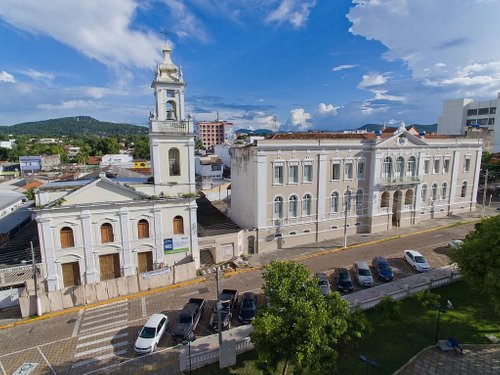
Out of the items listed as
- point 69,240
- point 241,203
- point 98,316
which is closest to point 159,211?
point 69,240

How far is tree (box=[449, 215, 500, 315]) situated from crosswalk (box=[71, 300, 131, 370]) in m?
21.1

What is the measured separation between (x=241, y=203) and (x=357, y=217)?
14.8m

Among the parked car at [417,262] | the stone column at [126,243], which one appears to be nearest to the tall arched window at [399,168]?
the parked car at [417,262]

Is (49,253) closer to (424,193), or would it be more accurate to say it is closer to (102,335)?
(102,335)

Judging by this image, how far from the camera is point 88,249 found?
26.0m

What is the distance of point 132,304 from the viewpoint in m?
24.3

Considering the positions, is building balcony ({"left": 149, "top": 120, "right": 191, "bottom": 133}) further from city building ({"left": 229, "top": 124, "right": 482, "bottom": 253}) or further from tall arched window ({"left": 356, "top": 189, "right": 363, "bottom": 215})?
tall arched window ({"left": 356, "top": 189, "right": 363, "bottom": 215})

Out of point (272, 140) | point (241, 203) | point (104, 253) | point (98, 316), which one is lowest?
point (98, 316)

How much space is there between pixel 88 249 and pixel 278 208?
1920 centimetres

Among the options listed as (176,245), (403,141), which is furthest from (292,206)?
(403,141)

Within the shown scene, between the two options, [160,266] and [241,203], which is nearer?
[160,266]

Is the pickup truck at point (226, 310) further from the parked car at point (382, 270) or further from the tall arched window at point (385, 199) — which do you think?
the tall arched window at point (385, 199)

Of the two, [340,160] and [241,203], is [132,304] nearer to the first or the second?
[241,203]

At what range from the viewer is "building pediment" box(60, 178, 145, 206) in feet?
82.4
